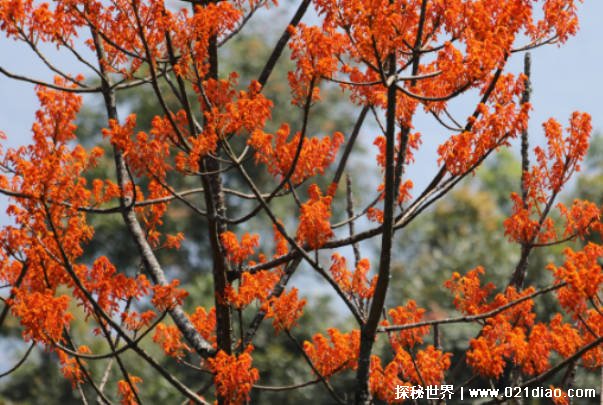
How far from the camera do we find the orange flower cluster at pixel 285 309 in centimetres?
617

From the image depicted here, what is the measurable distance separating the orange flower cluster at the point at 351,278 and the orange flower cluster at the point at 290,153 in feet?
1.67

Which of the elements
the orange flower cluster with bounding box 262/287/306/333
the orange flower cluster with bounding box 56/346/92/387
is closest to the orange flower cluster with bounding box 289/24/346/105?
the orange flower cluster with bounding box 262/287/306/333

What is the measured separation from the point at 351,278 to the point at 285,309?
0.45 metres

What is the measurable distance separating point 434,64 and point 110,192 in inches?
79.7

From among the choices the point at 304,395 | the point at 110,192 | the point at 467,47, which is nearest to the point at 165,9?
the point at 110,192

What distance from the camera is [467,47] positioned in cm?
530

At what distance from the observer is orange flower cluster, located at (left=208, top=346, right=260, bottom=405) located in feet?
18.8

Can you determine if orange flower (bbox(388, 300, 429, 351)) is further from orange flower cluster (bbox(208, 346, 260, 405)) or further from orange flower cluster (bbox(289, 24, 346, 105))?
orange flower cluster (bbox(289, 24, 346, 105))

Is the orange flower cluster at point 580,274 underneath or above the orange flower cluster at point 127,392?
above

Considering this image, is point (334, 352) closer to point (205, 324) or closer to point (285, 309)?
point (285, 309)

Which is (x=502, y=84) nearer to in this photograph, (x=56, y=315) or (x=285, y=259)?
(x=285, y=259)

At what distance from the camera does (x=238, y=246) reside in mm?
6105

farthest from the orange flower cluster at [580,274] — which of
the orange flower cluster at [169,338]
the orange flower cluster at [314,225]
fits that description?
the orange flower cluster at [169,338]

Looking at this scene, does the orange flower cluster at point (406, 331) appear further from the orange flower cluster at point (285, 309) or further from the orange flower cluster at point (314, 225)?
the orange flower cluster at point (314, 225)
